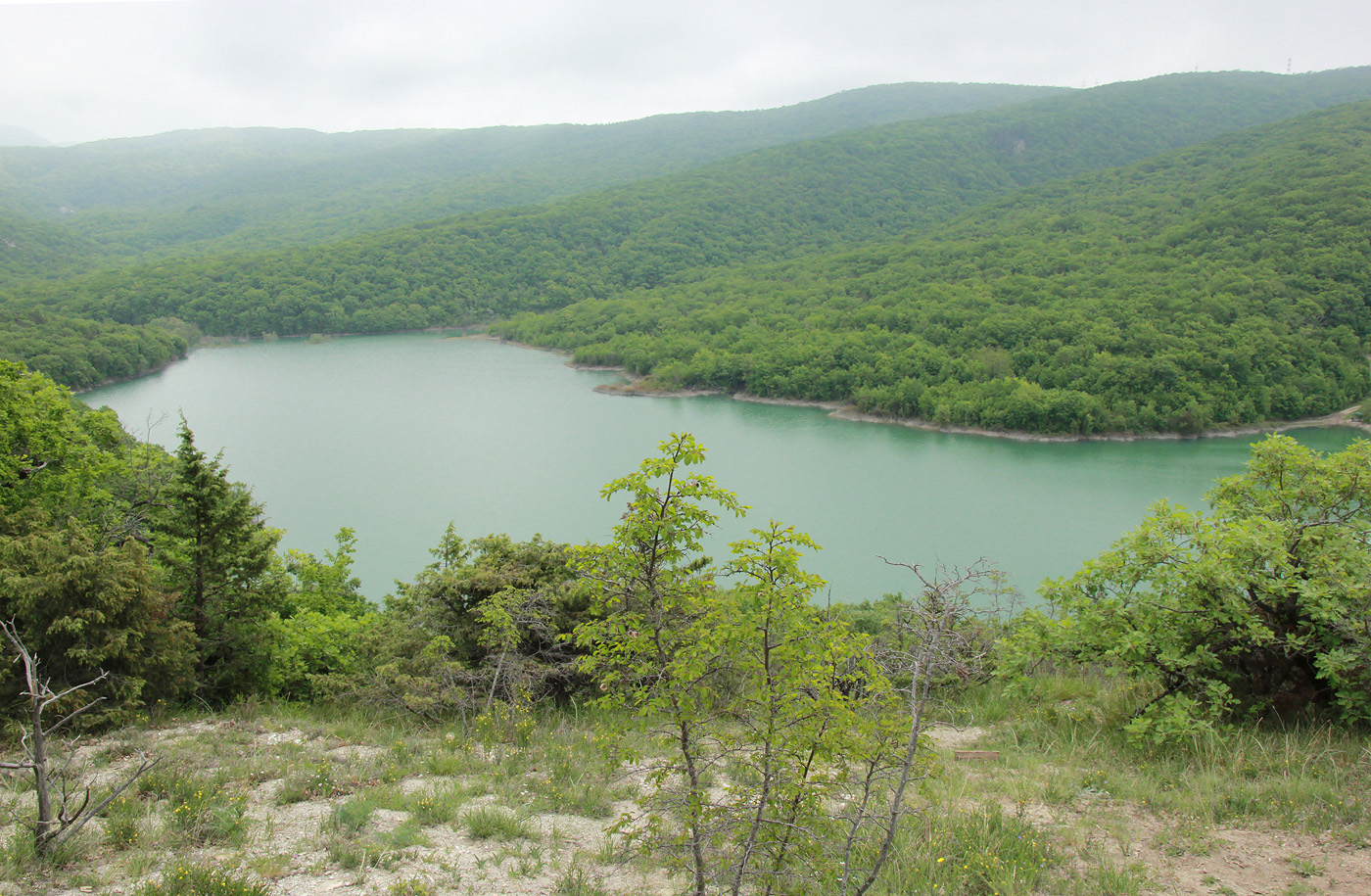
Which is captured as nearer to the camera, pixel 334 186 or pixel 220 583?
pixel 220 583

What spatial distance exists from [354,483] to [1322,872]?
30046 mm

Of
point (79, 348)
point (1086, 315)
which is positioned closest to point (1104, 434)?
point (1086, 315)

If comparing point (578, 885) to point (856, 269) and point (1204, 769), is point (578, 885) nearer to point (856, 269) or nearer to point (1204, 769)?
point (1204, 769)

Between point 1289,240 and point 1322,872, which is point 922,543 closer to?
point 1322,872

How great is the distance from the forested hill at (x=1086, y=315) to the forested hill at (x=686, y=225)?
16.2m

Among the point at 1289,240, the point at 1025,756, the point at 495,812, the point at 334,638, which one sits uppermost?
the point at 1289,240

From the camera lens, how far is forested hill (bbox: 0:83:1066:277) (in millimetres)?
114188

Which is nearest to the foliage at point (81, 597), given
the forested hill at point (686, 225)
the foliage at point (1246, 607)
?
the foliage at point (1246, 607)

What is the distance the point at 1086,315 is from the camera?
44719 mm

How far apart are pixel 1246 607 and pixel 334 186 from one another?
591ft

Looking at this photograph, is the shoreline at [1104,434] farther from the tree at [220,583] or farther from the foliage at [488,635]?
Answer: the tree at [220,583]

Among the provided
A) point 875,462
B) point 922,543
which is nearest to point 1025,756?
point 922,543

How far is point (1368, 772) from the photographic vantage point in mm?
4418

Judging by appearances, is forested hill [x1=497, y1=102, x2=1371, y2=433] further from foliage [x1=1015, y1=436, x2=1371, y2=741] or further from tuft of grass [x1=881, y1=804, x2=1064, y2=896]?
tuft of grass [x1=881, y1=804, x2=1064, y2=896]
